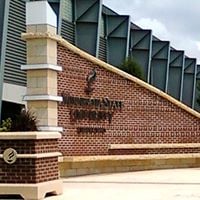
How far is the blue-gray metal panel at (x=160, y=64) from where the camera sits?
Answer: 176 ft

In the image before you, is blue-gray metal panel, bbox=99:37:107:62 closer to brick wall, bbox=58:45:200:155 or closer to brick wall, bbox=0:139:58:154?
brick wall, bbox=58:45:200:155

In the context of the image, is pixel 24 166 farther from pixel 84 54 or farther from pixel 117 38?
pixel 117 38

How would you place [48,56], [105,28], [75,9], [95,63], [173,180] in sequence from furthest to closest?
[105,28] < [75,9] < [95,63] < [48,56] < [173,180]

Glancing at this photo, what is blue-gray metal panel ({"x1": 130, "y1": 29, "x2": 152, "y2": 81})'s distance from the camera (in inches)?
1924

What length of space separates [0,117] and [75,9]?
40.4 ft

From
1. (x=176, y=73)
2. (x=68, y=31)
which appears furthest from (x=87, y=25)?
(x=176, y=73)

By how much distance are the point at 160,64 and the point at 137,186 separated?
130 ft

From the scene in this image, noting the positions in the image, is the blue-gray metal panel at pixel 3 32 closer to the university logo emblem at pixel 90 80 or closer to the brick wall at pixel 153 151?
the university logo emblem at pixel 90 80

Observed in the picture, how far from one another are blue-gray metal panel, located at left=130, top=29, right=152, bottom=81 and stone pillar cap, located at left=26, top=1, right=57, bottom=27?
3089 cm

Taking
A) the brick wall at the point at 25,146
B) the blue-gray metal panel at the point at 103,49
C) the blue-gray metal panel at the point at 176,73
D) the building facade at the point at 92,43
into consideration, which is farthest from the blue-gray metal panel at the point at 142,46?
the brick wall at the point at 25,146

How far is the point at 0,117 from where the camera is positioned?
26.2 meters

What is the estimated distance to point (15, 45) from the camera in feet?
90.7

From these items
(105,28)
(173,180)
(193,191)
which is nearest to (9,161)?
(193,191)

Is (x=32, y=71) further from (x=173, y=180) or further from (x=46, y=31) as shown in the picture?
(x=173, y=180)
